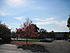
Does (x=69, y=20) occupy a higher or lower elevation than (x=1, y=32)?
higher

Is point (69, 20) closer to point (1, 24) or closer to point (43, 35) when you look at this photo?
point (1, 24)

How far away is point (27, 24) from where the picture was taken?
122 ft

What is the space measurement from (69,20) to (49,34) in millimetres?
49467

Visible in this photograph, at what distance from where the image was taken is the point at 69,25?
59.0m

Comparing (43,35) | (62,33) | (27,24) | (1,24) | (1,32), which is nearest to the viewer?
(27,24)

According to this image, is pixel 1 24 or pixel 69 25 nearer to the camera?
pixel 69 25

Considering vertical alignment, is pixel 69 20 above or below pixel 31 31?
above

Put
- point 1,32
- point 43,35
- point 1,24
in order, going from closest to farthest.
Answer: point 1,32, point 1,24, point 43,35

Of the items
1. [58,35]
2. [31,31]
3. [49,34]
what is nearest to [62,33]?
[58,35]

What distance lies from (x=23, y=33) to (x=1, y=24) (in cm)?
3205

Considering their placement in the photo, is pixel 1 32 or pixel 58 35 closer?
pixel 1 32

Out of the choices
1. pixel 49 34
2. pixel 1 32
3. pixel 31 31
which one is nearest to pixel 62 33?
pixel 49 34

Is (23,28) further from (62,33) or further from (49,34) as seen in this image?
(62,33)

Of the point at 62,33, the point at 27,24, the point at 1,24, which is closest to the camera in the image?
the point at 27,24
